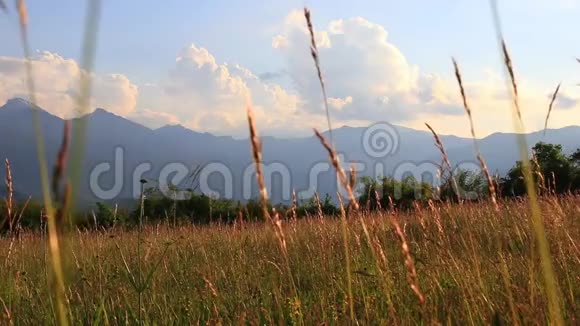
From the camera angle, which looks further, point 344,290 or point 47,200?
point 344,290

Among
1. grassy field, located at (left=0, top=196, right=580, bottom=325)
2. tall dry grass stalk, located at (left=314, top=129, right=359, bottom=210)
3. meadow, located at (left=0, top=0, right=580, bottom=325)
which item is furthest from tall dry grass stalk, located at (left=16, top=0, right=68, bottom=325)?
grassy field, located at (left=0, top=196, right=580, bottom=325)

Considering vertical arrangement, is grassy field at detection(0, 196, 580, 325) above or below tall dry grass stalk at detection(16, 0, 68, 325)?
below

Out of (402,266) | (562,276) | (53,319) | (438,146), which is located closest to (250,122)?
(438,146)

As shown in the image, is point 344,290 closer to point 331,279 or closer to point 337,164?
point 331,279

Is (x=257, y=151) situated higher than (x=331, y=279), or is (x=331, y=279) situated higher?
(x=257, y=151)

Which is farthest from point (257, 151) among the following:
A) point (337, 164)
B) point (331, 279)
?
point (331, 279)

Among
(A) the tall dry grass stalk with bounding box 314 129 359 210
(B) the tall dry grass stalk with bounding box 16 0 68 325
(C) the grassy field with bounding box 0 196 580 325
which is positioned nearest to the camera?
(B) the tall dry grass stalk with bounding box 16 0 68 325

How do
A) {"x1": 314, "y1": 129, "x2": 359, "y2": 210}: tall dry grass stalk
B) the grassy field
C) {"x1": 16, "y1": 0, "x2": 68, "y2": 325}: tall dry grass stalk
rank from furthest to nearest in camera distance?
the grassy field < {"x1": 314, "y1": 129, "x2": 359, "y2": 210}: tall dry grass stalk < {"x1": 16, "y1": 0, "x2": 68, "y2": 325}: tall dry grass stalk

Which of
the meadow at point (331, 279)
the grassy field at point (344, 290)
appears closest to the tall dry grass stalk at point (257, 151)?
the meadow at point (331, 279)

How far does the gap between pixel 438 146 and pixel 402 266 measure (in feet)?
6.67

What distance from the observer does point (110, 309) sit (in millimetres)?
2965

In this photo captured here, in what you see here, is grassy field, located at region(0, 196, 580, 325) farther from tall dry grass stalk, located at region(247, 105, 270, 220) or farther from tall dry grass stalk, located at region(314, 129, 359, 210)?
tall dry grass stalk, located at region(247, 105, 270, 220)

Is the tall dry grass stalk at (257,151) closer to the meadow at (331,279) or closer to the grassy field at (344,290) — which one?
the meadow at (331,279)

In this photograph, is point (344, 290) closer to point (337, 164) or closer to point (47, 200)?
point (337, 164)
